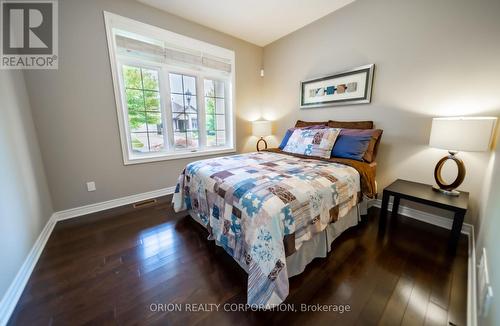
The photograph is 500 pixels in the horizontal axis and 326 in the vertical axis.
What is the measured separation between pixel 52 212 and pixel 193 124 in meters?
2.08

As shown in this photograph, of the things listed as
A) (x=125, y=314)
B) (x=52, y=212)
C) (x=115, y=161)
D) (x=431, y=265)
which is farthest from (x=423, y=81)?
(x=52, y=212)

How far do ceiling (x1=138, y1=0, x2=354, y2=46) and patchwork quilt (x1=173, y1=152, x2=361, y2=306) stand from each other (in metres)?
2.16

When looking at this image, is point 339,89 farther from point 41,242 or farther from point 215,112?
point 41,242

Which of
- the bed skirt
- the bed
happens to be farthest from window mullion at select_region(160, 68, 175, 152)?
the bed skirt

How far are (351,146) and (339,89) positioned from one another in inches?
40.6

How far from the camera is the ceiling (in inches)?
95.2

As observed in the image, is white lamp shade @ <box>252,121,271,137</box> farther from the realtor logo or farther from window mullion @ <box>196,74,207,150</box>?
the realtor logo

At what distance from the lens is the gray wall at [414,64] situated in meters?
1.69

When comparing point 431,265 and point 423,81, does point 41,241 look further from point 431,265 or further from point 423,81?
point 423,81

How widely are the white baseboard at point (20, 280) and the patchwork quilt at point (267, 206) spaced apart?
1.25 meters

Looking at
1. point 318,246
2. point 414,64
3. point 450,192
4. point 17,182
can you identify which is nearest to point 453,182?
point 450,192

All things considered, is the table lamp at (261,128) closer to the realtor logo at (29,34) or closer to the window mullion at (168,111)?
the window mullion at (168,111)

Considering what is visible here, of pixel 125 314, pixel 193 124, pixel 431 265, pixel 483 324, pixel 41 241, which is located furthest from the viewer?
pixel 193 124

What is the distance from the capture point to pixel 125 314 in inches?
42.8
